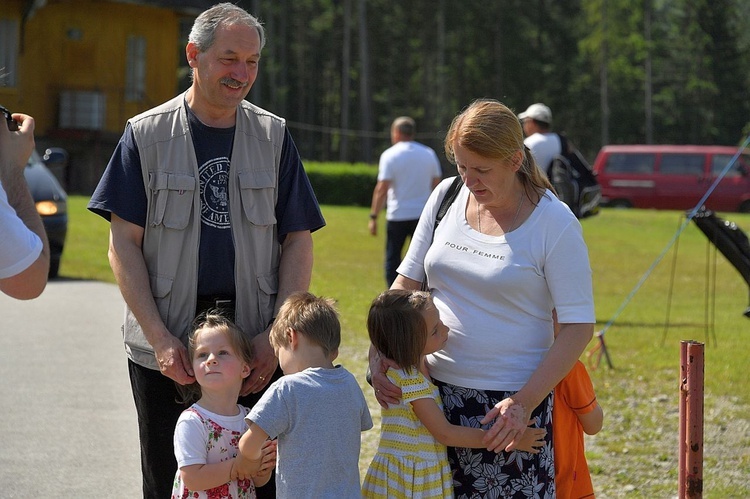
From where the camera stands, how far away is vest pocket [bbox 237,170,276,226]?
3844mm

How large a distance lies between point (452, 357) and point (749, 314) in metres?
7.37

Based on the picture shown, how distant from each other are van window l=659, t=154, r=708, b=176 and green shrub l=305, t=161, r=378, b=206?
961 cm

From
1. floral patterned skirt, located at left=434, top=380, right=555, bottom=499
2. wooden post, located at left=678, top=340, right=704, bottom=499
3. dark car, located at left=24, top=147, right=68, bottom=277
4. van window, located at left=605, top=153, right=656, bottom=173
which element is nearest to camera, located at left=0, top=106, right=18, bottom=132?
floral patterned skirt, located at left=434, top=380, right=555, bottom=499

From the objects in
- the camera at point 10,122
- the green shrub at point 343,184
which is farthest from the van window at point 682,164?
the camera at point 10,122

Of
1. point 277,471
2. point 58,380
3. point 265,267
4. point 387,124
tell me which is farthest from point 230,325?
point 387,124

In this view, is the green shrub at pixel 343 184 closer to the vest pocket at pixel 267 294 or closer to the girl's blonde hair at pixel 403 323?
the vest pocket at pixel 267 294

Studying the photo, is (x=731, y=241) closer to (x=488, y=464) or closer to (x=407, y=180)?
(x=407, y=180)

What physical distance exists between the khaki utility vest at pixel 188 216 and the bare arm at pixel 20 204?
610 mm

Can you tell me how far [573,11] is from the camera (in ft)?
224

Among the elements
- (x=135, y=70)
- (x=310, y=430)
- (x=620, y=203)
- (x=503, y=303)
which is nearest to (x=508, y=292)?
(x=503, y=303)

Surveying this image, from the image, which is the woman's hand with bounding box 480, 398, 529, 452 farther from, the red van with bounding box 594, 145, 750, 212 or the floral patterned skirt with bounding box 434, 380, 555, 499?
the red van with bounding box 594, 145, 750, 212

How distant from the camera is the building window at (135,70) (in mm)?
36812

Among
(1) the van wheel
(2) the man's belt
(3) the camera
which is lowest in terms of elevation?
(1) the van wheel

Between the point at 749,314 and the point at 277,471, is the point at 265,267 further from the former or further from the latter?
the point at 749,314
